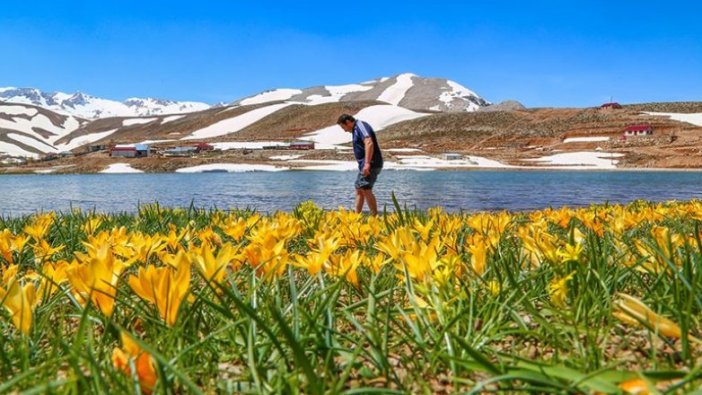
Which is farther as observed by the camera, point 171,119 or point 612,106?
point 171,119

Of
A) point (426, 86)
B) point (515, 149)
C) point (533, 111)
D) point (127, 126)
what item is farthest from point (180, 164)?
point (426, 86)

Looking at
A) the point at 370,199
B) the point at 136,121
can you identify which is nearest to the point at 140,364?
the point at 370,199

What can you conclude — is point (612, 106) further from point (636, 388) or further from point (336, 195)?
point (636, 388)

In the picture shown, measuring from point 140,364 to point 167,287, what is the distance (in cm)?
14

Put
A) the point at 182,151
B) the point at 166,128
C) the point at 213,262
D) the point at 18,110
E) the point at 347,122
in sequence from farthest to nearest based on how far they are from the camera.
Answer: the point at 18,110
the point at 166,128
the point at 182,151
the point at 347,122
the point at 213,262

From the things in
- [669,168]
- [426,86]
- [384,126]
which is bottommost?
[669,168]

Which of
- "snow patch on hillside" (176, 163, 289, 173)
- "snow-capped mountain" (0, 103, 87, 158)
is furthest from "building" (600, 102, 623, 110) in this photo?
"snow-capped mountain" (0, 103, 87, 158)

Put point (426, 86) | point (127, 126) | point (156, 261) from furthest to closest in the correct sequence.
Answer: point (426, 86)
point (127, 126)
point (156, 261)

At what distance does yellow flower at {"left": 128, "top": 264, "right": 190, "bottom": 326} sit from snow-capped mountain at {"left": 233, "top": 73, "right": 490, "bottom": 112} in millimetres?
123256

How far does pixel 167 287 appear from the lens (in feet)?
2.46

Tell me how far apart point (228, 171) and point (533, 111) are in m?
47.4

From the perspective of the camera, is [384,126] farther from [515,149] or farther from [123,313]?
[123,313]

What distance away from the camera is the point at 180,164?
44.1 m

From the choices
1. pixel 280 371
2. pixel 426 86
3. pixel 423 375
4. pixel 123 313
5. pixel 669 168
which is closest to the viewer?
pixel 280 371
